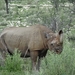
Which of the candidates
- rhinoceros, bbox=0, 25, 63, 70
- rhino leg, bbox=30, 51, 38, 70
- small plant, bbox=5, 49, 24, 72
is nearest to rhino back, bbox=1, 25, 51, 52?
rhinoceros, bbox=0, 25, 63, 70

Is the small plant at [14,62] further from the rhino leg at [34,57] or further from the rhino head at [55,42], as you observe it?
the rhino head at [55,42]

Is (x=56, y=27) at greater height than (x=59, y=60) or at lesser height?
lesser

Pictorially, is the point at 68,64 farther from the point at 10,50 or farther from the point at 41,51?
the point at 10,50

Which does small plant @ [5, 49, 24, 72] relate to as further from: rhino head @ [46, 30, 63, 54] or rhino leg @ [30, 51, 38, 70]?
rhino head @ [46, 30, 63, 54]

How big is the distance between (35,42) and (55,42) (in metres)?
0.68

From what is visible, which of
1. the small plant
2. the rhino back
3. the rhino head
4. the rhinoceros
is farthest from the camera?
the rhino back

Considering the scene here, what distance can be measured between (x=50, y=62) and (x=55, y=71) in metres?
0.29

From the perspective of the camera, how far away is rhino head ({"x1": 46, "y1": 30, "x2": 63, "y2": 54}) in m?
12.3

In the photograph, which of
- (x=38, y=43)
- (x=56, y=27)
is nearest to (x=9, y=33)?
(x=38, y=43)

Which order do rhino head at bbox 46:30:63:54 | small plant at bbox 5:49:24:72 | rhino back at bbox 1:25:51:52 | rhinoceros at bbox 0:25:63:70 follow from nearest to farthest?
small plant at bbox 5:49:24:72 < rhino head at bbox 46:30:63:54 < rhinoceros at bbox 0:25:63:70 < rhino back at bbox 1:25:51:52

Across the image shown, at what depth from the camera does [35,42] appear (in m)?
12.7

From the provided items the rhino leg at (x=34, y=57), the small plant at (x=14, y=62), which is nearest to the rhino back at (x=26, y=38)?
the rhino leg at (x=34, y=57)

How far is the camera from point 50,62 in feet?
31.2

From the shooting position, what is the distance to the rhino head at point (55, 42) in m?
12.3
